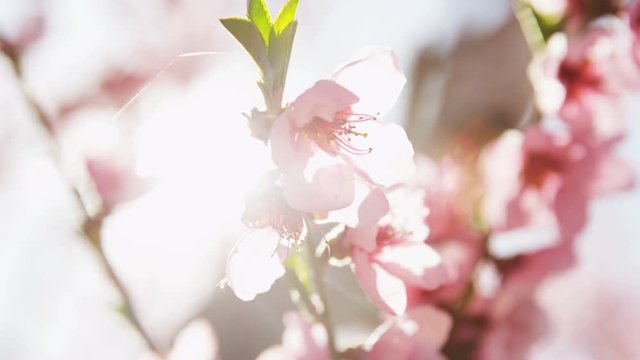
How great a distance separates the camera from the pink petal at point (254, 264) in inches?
21.9

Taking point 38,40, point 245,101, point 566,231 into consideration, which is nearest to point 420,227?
point 245,101

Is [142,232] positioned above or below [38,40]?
below

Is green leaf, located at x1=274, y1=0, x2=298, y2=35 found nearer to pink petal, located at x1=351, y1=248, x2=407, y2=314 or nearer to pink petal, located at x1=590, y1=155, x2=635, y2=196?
pink petal, located at x1=351, y1=248, x2=407, y2=314

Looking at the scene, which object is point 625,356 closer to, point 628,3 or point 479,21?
point 479,21

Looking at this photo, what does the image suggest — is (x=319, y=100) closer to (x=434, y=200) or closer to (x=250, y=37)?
(x=250, y=37)

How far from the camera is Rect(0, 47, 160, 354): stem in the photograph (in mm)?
722

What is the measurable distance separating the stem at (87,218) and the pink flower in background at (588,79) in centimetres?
58

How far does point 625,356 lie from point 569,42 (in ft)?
10.1

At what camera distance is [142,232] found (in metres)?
0.95

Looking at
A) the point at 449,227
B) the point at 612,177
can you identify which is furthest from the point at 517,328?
the point at 612,177

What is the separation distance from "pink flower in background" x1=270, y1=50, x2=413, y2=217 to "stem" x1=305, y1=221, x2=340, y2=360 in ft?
0.17

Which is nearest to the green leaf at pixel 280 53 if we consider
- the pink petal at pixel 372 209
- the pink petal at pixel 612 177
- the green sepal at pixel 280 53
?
the green sepal at pixel 280 53

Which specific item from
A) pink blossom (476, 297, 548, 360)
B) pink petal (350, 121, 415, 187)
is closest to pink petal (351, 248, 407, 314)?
pink petal (350, 121, 415, 187)

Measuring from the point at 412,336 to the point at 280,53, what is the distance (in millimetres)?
348
